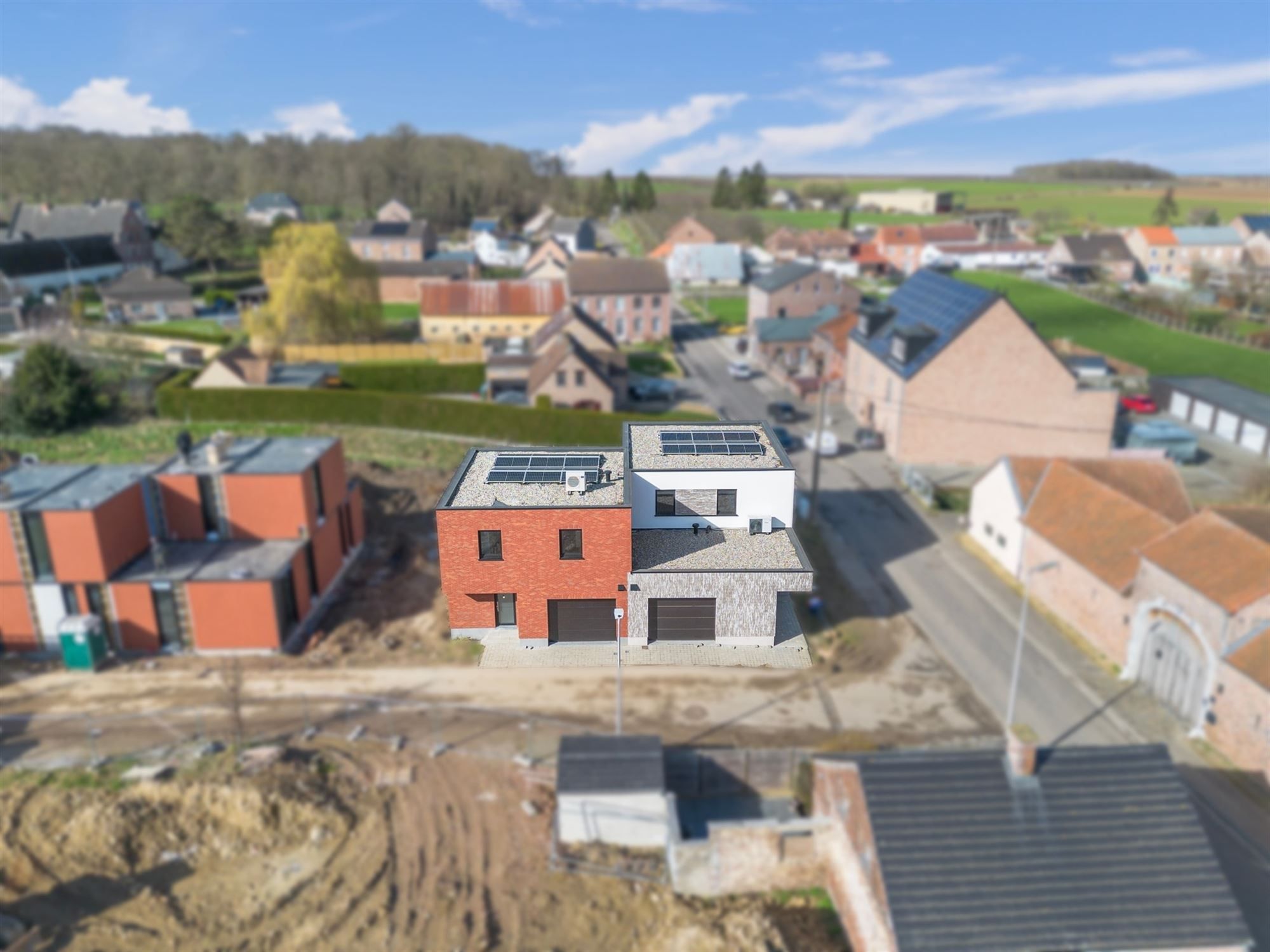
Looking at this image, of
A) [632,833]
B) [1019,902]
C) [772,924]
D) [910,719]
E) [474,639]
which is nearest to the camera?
[474,639]

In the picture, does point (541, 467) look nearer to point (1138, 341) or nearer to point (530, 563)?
point (530, 563)

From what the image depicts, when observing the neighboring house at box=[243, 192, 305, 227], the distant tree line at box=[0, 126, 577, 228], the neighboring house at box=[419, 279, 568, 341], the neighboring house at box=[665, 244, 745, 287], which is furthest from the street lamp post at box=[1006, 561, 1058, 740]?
the distant tree line at box=[0, 126, 577, 228]

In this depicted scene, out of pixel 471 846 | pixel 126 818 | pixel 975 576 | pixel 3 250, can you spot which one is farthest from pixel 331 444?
pixel 3 250

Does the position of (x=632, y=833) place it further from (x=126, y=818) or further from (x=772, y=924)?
(x=126, y=818)

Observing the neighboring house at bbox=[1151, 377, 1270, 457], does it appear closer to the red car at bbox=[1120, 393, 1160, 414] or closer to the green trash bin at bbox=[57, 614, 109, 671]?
the red car at bbox=[1120, 393, 1160, 414]

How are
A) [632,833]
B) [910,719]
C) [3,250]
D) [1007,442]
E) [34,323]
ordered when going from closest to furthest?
1. [632,833]
2. [910,719]
3. [1007,442]
4. [34,323]
5. [3,250]
